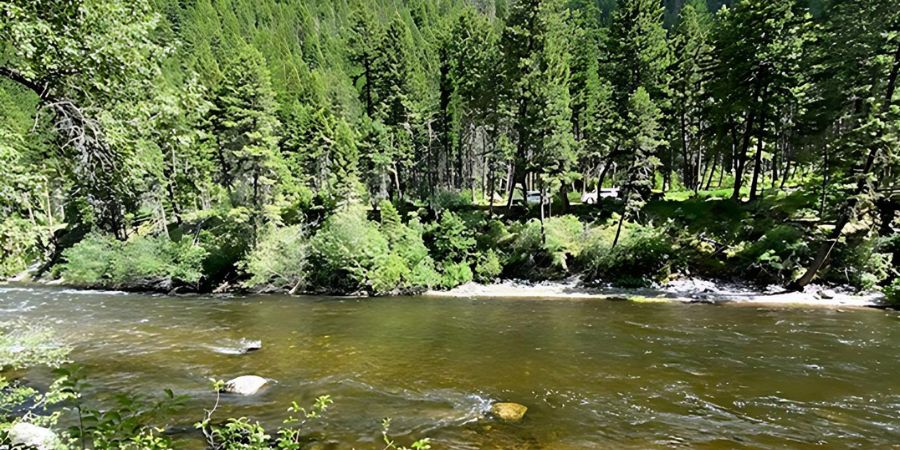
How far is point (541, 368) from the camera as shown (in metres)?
14.4

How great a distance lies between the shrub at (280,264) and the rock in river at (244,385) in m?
18.6

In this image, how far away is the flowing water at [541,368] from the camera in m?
10.3

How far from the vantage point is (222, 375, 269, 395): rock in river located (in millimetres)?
12492

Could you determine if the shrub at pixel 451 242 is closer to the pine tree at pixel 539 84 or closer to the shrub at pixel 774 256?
the pine tree at pixel 539 84

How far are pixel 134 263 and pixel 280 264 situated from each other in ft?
35.6

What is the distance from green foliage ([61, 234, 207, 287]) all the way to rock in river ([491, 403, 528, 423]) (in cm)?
2811

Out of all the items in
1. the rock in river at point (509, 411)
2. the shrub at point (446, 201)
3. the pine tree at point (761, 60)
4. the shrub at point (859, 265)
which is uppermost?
the pine tree at point (761, 60)

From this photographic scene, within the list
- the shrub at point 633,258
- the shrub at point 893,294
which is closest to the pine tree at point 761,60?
the shrub at point 633,258

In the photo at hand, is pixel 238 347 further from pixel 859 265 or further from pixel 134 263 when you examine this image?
pixel 859 265

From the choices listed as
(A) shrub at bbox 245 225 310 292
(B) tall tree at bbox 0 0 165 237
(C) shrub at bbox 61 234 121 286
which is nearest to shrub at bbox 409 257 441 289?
(A) shrub at bbox 245 225 310 292

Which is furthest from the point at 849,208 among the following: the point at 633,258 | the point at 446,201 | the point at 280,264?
the point at 280,264

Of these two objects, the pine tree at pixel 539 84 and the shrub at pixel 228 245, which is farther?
the shrub at pixel 228 245

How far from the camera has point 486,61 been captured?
3838 centimetres

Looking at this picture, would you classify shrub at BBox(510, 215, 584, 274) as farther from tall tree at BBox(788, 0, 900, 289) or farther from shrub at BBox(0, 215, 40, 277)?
shrub at BBox(0, 215, 40, 277)
